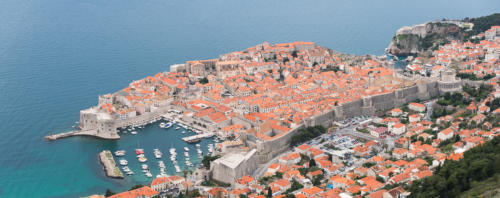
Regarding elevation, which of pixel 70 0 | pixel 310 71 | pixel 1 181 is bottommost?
pixel 1 181

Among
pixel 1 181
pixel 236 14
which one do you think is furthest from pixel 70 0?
pixel 1 181

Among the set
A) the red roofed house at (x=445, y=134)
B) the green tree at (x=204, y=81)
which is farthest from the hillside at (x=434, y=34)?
the red roofed house at (x=445, y=134)

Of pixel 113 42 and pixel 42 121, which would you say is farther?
pixel 113 42

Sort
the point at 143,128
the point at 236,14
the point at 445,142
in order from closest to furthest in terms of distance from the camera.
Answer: the point at 445,142
the point at 143,128
the point at 236,14

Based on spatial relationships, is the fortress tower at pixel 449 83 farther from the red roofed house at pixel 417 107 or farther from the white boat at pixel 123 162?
the white boat at pixel 123 162

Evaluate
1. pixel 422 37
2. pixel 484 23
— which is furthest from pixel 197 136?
pixel 484 23

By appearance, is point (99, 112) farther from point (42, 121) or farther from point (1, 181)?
point (1, 181)

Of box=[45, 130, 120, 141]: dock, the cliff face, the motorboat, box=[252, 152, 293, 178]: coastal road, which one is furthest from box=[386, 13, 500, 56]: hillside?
box=[45, 130, 120, 141]: dock

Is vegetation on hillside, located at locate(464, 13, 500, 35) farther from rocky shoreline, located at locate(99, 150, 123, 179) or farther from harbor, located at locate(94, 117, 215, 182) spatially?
rocky shoreline, located at locate(99, 150, 123, 179)
